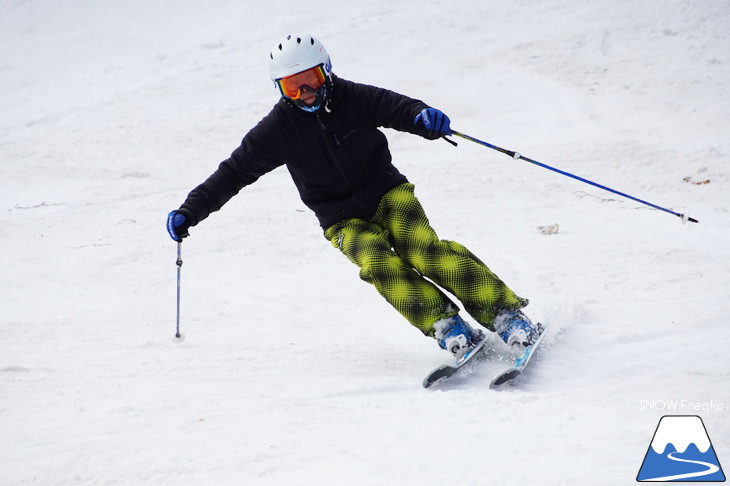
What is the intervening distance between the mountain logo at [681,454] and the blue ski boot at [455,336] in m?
1.34

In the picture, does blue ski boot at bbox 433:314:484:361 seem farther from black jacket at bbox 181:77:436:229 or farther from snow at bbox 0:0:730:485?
black jacket at bbox 181:77:436:229

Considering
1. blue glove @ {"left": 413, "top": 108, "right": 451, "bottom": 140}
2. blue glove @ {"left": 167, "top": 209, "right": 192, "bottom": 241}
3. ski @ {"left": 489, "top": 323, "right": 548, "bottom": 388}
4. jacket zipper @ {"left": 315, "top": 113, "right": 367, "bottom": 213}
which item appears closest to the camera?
ski @ {"left": 489, "top": 323, "right": 548, "bottom": 388}

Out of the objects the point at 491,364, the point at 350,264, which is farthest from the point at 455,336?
the point at 350,264

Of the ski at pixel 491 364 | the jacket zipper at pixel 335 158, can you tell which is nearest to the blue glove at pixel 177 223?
the jacket zipper at pixel 335 158

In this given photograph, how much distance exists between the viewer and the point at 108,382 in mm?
4336

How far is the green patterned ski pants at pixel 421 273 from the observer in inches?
174

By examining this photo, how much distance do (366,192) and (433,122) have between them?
66 centimetres

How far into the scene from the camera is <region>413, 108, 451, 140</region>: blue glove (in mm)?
4492

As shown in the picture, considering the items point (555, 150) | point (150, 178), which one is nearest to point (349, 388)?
point (555, 150)

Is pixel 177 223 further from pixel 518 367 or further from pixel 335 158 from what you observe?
pixel 518 367

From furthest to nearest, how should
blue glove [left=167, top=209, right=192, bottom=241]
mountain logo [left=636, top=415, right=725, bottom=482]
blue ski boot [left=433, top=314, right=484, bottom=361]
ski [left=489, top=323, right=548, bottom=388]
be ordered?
blue glove [left=167, top=209, right=192, bottom=241] < blue ski boot [left=433, top=314, right=484, bottom=361] < ski [left=489, top=323, right=548, bottom=388] < mountain logo [left=636, top=415, right=725, bottom=482]

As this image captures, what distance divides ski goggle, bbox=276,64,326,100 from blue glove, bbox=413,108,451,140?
663mm

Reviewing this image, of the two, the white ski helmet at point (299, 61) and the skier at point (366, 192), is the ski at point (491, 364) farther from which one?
the white ski helmet at point (299, 61)

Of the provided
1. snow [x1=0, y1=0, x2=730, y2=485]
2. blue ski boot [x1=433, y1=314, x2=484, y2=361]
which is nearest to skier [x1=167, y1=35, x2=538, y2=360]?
blue ski boot [x1=433, y1=314, x2=484, y2=361]
